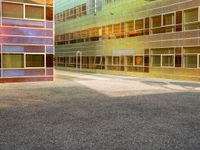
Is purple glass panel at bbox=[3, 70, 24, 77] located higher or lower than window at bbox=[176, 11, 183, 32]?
lower

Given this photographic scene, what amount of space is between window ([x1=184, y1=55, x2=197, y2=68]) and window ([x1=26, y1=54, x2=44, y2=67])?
14.4 metres

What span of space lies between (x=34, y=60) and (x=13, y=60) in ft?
6.16

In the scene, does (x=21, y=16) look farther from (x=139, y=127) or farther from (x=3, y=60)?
(x=139, y=127)

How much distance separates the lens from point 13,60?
26469mm

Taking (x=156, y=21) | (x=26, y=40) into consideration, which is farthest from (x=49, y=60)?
(x=156, y=21)

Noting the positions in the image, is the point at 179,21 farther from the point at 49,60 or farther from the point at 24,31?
the point at 24,31

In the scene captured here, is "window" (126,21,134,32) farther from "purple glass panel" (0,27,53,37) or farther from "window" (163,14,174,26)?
"purple glass panel" (0,27,53,37)

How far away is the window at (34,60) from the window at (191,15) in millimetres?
15019

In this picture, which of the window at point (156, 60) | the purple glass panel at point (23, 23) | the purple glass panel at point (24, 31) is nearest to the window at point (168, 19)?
the window at point (156, 60)

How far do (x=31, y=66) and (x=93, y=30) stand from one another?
81.0ft

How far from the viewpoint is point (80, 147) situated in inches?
287

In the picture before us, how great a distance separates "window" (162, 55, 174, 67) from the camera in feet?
108

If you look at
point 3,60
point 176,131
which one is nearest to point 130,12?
point 3,60

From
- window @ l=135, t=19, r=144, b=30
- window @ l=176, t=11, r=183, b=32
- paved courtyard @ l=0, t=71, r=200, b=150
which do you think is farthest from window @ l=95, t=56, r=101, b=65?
paved courtyard @ l=0, t=71, r=200, b=150
